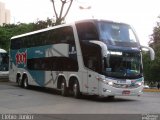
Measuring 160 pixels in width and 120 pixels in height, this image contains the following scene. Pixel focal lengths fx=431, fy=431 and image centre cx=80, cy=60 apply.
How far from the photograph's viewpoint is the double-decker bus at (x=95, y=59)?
63.7ft

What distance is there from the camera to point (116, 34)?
20.3 meters

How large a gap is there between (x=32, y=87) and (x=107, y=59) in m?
11.9

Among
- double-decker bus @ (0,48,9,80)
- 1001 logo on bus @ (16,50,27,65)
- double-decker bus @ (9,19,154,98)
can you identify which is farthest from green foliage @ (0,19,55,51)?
double-decker bus @ (9,19,154,98)

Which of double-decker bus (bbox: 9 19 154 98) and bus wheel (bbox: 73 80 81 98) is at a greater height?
double-decker bus (bbox: 9 19 154 98)

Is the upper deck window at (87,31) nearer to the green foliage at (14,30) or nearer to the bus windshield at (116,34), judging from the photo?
the bus windshield at (116,34)

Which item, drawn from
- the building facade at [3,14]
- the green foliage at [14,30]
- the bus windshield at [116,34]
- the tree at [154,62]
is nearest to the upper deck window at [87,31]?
the bus windshield at [116,34]

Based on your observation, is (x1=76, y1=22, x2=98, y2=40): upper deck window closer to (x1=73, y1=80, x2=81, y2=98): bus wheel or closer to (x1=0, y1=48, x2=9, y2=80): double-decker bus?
(x1=73, y1=80, x2=81, y2=98): bus wheel

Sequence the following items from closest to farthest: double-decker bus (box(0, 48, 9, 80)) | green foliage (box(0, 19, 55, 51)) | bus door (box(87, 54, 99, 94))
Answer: bus door (box(87, 54, 99, 94)), double-decker bus (box(0, 48, 9, 80)), green foliage (box(0, 19, 55, 51))

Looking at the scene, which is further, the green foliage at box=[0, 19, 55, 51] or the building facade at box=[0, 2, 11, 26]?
the building facade at box=[0, 2, 11, 26]

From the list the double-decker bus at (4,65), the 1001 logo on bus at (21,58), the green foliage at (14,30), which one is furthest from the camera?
the green foliage at (14,30)

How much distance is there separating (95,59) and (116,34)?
161 cm

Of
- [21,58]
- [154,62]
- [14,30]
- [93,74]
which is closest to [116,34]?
[93,74]

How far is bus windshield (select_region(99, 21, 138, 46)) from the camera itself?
19766 mm

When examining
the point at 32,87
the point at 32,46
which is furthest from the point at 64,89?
the point at 32,87
